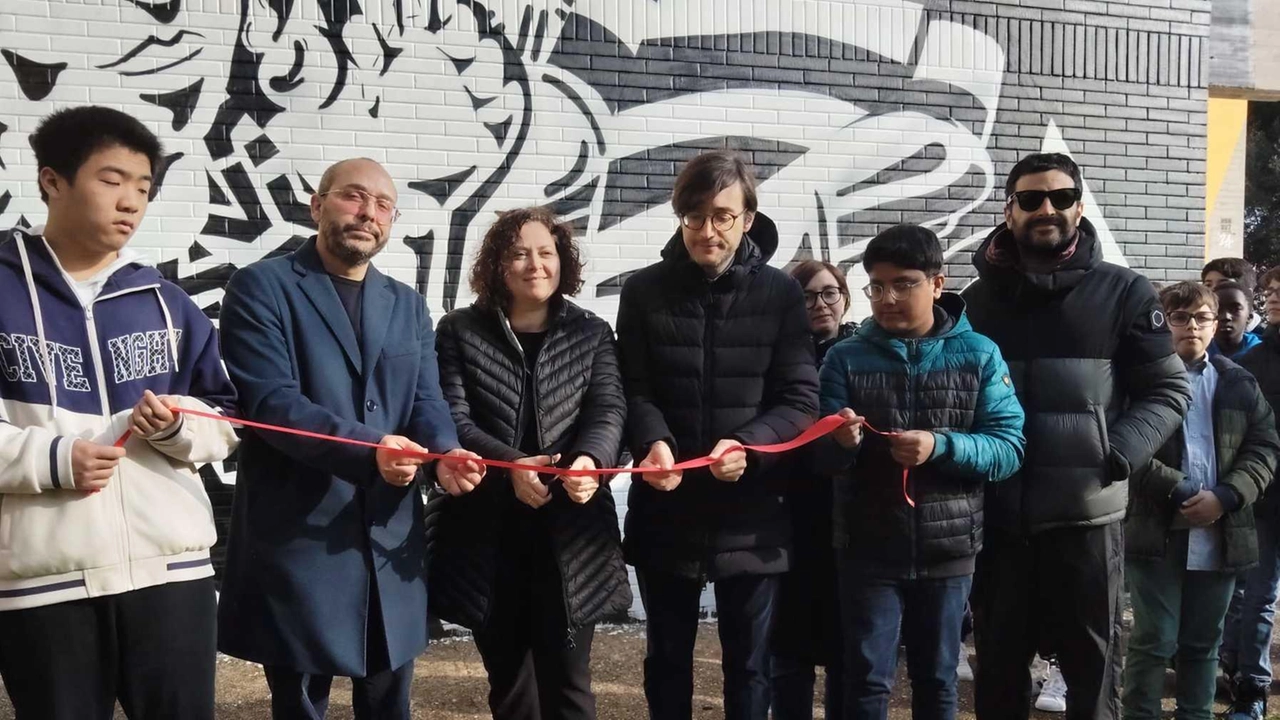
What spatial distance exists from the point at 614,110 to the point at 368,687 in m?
3.82

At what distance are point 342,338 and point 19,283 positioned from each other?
782 mm

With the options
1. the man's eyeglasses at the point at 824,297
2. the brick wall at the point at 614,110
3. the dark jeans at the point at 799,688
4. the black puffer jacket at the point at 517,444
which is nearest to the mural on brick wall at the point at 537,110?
the brick wall at the point at 614,110

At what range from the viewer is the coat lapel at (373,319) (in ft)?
9.10

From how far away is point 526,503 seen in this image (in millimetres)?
2801

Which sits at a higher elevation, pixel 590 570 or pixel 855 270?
pixel 855 270

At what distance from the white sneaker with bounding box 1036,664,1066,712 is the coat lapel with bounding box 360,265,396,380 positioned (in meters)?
3.42

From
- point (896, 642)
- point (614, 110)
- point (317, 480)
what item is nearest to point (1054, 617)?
point (896, 642)

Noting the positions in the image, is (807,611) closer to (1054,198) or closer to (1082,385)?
(1082,385)

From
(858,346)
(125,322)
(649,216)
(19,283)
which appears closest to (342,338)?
(125,322)

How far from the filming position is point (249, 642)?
2.64m

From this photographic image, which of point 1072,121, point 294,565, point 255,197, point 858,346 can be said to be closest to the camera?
point 294,565

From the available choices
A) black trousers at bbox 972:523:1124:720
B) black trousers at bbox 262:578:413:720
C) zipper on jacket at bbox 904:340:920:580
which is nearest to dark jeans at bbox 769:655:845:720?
black trousers at bbox 972:523:1124:720

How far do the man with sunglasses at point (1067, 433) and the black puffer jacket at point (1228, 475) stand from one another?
2.36ft

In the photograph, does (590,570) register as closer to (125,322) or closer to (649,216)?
(125,322)
